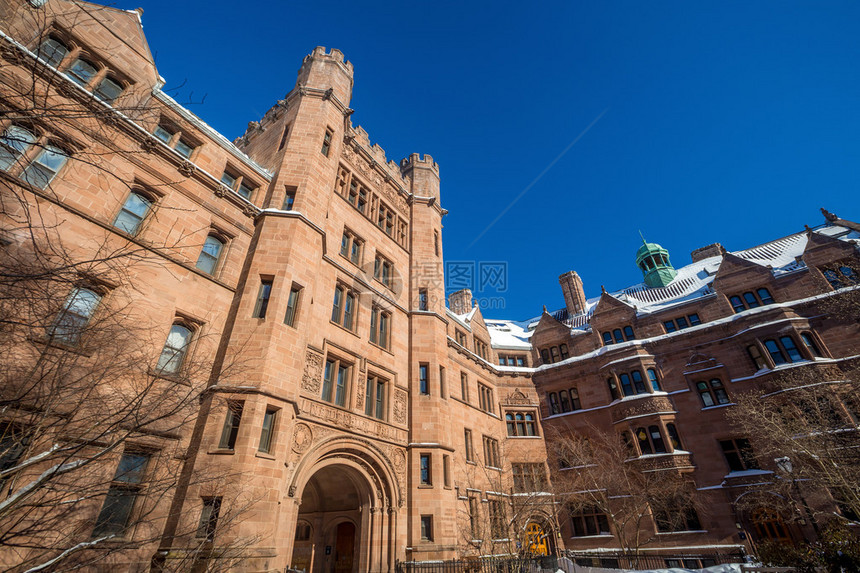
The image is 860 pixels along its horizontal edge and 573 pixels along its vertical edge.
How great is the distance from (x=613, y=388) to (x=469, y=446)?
11.3 metres

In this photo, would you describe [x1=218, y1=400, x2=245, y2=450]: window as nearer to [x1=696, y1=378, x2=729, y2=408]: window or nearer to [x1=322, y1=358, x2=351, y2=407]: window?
[x1=322, y1=358, x2=351, y2=407]: window

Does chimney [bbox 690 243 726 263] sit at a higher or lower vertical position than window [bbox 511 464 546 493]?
higher

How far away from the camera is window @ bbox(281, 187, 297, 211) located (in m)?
16.7

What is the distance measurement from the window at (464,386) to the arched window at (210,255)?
16.7 metres

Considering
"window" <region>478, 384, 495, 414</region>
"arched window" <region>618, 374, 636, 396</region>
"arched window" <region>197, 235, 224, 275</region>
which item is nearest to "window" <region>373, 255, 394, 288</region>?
"arched window" <region>197, 235, 224, 275</region>

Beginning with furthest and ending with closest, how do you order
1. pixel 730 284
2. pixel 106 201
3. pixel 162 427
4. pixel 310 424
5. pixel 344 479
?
pixel 730 284 → pixel 344 479 → pixel 310 424 → pixel 106 201 → pixel 162 427

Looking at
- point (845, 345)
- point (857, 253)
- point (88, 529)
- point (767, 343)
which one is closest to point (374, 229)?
Result: point (88, 529)

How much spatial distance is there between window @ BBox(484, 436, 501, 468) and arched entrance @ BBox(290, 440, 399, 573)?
10.4 m

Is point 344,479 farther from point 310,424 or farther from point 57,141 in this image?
point 57,141

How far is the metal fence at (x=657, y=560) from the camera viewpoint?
18.8 m

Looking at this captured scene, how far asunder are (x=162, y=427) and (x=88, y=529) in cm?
254

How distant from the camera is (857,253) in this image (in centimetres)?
2344

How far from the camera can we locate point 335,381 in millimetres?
15766

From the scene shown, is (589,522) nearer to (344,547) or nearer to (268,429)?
(344,547)
